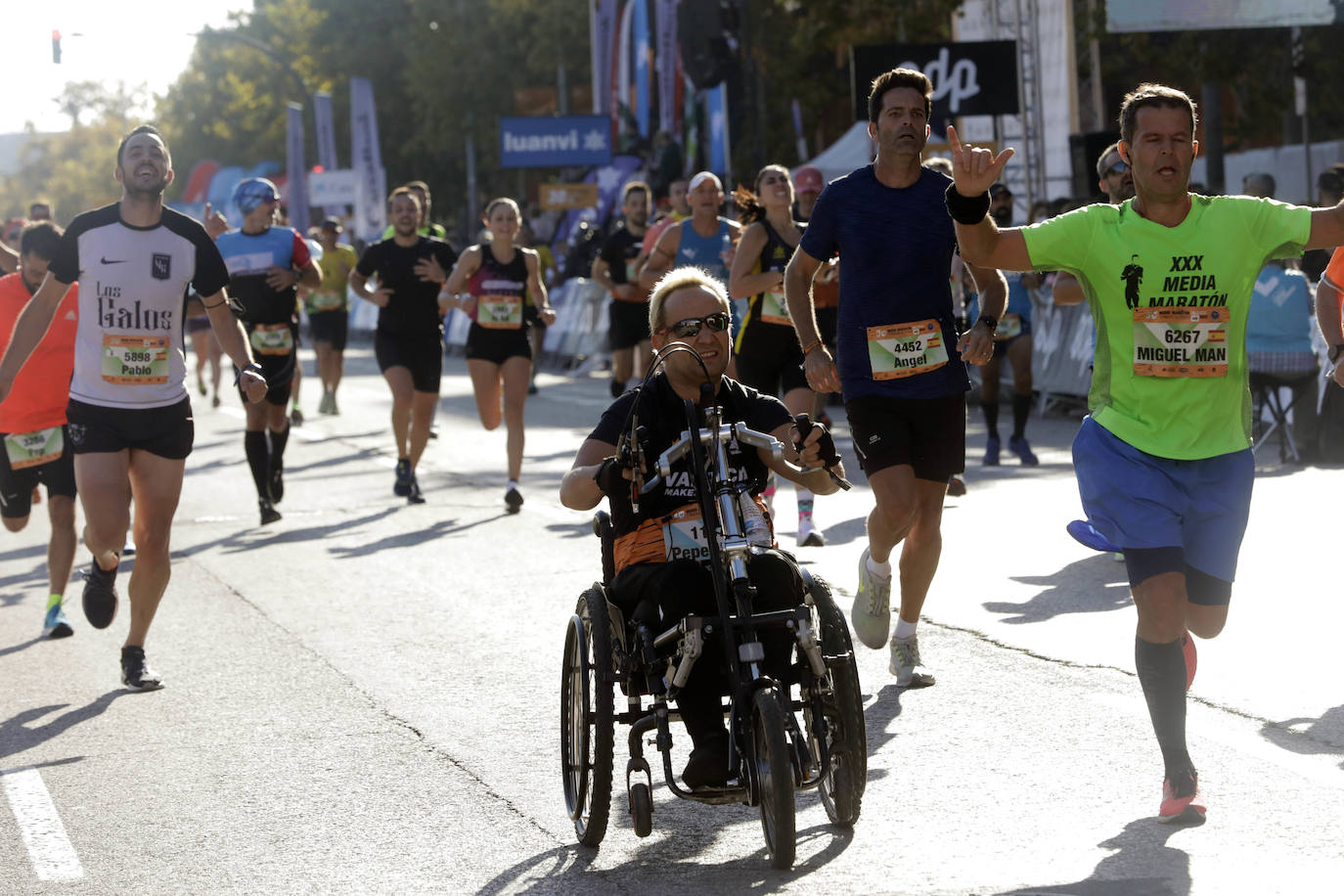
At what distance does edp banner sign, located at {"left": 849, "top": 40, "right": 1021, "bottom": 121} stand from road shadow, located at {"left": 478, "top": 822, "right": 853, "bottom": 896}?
54.4 feet

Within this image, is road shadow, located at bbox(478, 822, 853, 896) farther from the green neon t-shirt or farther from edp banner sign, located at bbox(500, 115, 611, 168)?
edp banner sign, located at bbox(500, 115, 611, 168)

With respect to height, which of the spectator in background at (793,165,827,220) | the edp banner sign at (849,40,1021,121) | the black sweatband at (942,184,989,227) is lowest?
the black sweatband at (942,184,989,227)

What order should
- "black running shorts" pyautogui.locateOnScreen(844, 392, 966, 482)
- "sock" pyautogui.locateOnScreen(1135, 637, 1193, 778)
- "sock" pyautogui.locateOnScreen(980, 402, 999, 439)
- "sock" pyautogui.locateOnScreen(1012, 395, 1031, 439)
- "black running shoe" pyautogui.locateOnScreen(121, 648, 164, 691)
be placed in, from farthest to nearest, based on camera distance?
"sock" pyautogui.locateOnScreen(980, 402, 999, 439)
"sock" pyautogui.locateOnScreen(1012, 395, 1031, 439)
"black running shoe" pyautogui.locateOnScreen(121, 648, 164, 691)
"black running shorts" pyautogui.locateOnScreen(844, 392, 966, 482)
"sock" pyautogui.locateOnScreen(1135, 637, 1193, 778)

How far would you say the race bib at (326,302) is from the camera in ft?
64.1

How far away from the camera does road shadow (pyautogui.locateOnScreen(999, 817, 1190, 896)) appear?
4.64 meters

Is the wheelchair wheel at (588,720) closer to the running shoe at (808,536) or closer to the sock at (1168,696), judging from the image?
the sock at (1168,696)

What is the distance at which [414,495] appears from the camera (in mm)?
13617

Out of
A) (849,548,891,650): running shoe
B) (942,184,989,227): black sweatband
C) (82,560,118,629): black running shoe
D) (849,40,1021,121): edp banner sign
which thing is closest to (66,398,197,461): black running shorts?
(82,560,118,629): black running shoe

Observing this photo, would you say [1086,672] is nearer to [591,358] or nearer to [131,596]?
[131,596]

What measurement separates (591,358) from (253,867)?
21821mm

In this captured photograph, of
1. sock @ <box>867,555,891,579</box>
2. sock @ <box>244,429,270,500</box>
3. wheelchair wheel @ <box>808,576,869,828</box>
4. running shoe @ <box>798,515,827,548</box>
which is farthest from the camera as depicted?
sock @ <box>244,429,270,500</box>

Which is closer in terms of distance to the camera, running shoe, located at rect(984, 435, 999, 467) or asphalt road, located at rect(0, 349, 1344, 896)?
asphalt road, located at rect(0, 349, 1344, 896)

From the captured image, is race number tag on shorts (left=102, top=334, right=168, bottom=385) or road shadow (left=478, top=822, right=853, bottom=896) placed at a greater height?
race number tag on shorts (left=102, top=334, right=168, bottom=385)

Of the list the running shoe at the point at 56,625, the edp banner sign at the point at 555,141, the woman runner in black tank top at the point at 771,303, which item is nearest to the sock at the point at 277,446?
the running shoe at the point at 56,625
